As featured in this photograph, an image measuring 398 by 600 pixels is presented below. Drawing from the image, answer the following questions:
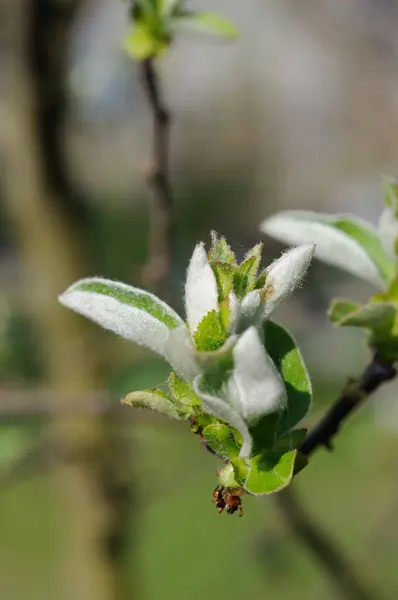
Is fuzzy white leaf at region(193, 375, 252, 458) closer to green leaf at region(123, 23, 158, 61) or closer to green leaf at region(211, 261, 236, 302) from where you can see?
green leaf at region(211, 261, 236, 302)

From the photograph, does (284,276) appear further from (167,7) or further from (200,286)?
(167,7)

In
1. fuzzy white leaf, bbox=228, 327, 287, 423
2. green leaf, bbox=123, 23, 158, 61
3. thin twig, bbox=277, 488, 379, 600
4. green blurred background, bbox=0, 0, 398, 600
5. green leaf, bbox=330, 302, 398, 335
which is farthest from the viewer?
green blurred background, bbox=0, 0, 398, 600

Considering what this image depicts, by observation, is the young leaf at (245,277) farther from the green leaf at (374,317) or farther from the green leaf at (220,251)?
the green leaf at (374,317)

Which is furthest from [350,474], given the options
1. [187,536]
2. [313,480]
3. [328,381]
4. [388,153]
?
[388,153]

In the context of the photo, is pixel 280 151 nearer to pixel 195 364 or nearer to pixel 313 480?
pixel 313 480

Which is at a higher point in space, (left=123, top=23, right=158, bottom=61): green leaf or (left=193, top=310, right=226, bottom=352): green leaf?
(left=123, top=23, right=158, bottom=61): green leaf

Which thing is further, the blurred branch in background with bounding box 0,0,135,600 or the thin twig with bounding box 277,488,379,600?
the blurred branch in background with bounding box 0,0,135,600

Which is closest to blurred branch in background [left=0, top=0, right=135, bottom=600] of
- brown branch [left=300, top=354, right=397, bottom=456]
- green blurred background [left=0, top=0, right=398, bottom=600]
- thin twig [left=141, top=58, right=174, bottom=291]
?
green blurred background [left=0, top=0, right=398, bottom=600]
